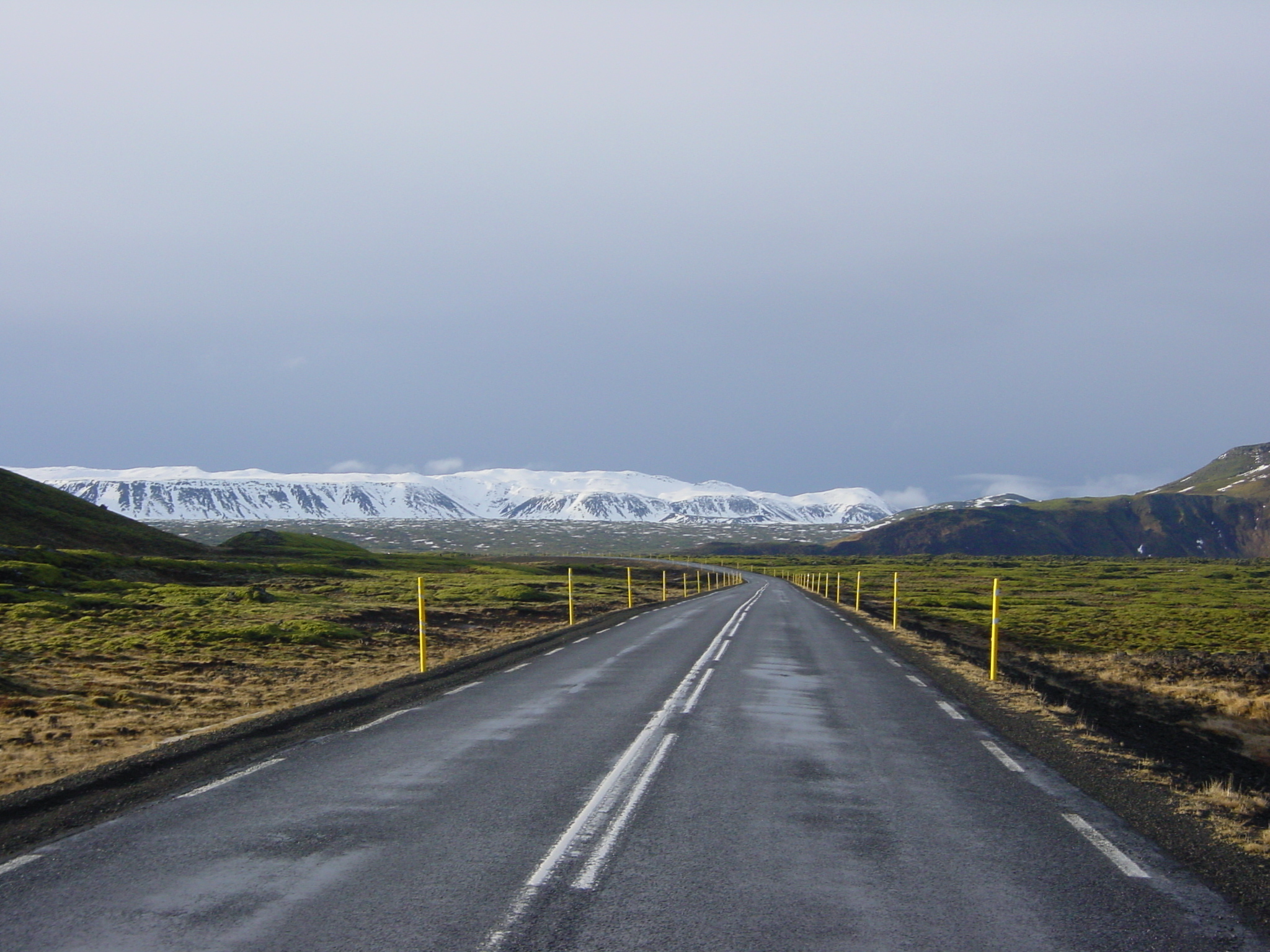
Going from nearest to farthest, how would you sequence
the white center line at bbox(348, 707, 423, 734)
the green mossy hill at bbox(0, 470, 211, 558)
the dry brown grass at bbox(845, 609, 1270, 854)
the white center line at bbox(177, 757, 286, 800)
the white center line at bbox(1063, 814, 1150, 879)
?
the white center line at bbox(1063, 814, 1150, 879)
the dry brown grass at bbox(845, 609, 1270, 854)
the white center line at bbox(177, 757, 286, 800)
the white center line at bbox(348, 707, 423, 734)
the green mossy hill at bbox(0, 470, 211, 558)

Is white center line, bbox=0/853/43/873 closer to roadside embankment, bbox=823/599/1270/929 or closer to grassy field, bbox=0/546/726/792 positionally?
grassy field, bbox=0/546/726/792

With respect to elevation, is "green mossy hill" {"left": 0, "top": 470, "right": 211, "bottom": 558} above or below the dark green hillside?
above

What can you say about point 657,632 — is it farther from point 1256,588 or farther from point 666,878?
point 1256,588

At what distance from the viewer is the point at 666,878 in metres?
5.93

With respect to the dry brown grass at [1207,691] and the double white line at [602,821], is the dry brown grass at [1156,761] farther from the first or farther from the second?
the double white line at [602,821]

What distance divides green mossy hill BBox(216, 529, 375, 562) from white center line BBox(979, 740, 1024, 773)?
97379 mm

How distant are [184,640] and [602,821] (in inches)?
853

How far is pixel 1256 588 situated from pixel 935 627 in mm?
77743

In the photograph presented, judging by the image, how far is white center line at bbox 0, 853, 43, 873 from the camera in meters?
6.01

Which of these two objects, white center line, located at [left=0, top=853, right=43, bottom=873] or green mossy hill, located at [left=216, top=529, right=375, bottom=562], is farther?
green mossy hill, located at [left=216, top=529, right=375, bottom=562]

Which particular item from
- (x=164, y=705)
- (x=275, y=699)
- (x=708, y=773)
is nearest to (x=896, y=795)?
(x=708, y=773)

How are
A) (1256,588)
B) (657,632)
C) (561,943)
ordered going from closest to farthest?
(561,943), (657,632), (1256,588)

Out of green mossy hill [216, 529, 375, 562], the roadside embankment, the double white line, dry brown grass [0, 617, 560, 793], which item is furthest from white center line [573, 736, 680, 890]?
green mossy hill [216, 529, 375, 562]

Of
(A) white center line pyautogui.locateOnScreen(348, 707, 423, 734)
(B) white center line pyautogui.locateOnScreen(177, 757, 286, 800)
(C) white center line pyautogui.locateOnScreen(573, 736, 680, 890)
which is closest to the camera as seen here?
(C) white center line pyautogui.locateOnScreen(573, 736, 680, 890)
